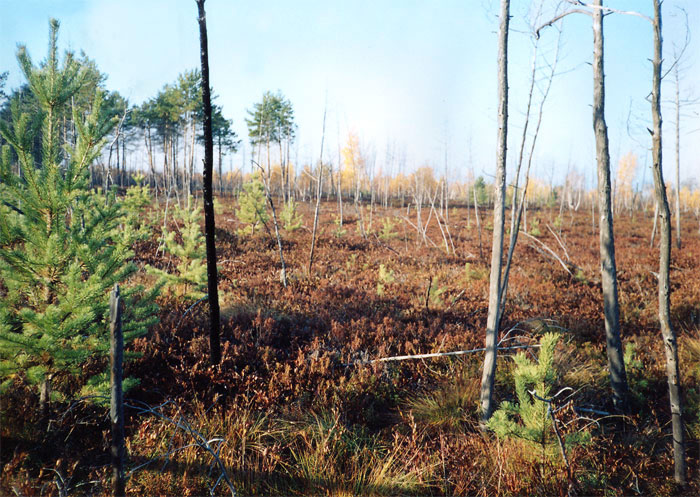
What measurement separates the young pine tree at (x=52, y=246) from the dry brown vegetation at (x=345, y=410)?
563mm

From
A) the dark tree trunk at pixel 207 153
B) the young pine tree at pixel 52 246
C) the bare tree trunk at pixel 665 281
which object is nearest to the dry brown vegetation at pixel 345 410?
the bare tree trunk at pixel 665 281

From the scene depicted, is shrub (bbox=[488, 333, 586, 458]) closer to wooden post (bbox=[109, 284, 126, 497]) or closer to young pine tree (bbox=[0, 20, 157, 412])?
wooden post (bbox=[109, 284, 126, 497])

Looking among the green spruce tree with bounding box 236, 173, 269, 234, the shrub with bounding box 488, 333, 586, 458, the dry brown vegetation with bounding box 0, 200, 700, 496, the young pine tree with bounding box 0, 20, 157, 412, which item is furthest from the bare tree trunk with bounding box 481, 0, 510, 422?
the green spruce tree with bounding box 236, 173, 269, 234

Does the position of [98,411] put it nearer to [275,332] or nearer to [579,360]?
[275,332]

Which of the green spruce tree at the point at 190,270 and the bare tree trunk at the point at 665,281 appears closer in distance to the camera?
the bare tree trunk at the point at 665,281

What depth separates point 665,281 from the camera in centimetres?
308

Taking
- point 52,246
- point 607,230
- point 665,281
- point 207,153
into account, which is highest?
point 207,153

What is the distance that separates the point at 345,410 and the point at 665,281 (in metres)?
3.44

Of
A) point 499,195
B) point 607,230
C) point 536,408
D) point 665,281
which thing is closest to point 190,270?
point 499,195

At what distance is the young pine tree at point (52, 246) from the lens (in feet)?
8.23

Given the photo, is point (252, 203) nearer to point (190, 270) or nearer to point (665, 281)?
point (190, 270)

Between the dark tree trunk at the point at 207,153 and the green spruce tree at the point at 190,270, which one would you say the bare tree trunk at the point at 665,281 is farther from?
the green spruce tree at the point at 190,270

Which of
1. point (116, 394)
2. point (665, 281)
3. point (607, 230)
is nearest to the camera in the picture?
point (116, 394)

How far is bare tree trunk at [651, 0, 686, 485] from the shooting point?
2855mm
